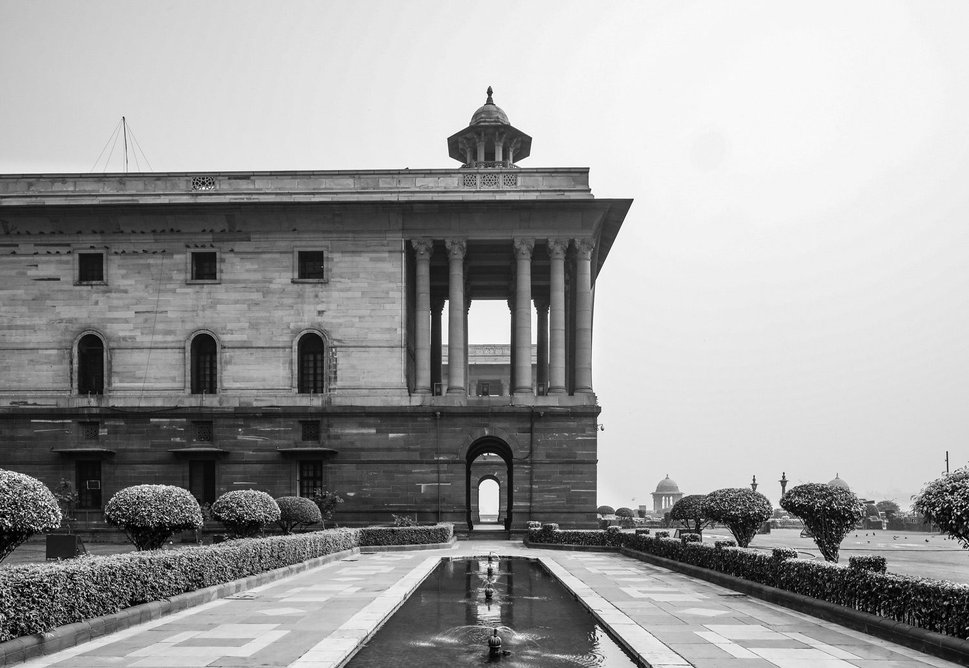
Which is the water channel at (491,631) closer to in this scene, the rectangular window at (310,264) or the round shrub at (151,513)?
the round shrub at (151,513)

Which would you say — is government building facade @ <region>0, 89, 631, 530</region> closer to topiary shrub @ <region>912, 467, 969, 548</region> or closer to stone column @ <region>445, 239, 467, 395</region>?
stone column @ <region>445, 239, 467, 395</region>

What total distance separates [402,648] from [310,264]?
34.3 m

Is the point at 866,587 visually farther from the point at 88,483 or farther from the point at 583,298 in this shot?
the point at 88,483

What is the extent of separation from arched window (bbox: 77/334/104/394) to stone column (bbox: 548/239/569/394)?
22304 mm

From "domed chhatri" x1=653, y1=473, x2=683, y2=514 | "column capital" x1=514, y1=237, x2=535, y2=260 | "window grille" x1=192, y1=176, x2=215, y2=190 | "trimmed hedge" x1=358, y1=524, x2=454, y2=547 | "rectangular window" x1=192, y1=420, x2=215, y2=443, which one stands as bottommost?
"domed chhatri" x1=653, y1=473, x2=683, y2=514

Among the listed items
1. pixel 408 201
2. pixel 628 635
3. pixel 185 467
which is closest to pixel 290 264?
pixel 408 201

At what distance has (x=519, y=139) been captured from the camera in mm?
56062

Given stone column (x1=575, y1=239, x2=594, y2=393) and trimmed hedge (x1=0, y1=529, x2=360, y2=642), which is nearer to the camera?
trimmed hedge (x1=0, y1=529, x2=360, y2=642)

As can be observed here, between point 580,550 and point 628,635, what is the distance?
79.1 feet

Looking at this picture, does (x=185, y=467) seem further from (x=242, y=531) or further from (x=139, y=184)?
(x=242, y=531)

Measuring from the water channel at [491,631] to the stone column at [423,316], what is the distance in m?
21.9

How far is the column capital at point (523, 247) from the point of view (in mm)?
46656

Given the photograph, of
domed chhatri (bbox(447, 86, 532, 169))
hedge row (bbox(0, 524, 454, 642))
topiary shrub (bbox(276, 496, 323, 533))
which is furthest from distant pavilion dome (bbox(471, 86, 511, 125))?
hedge row (bbox(0, 524, 454, 642))

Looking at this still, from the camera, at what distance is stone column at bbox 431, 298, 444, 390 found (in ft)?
188
